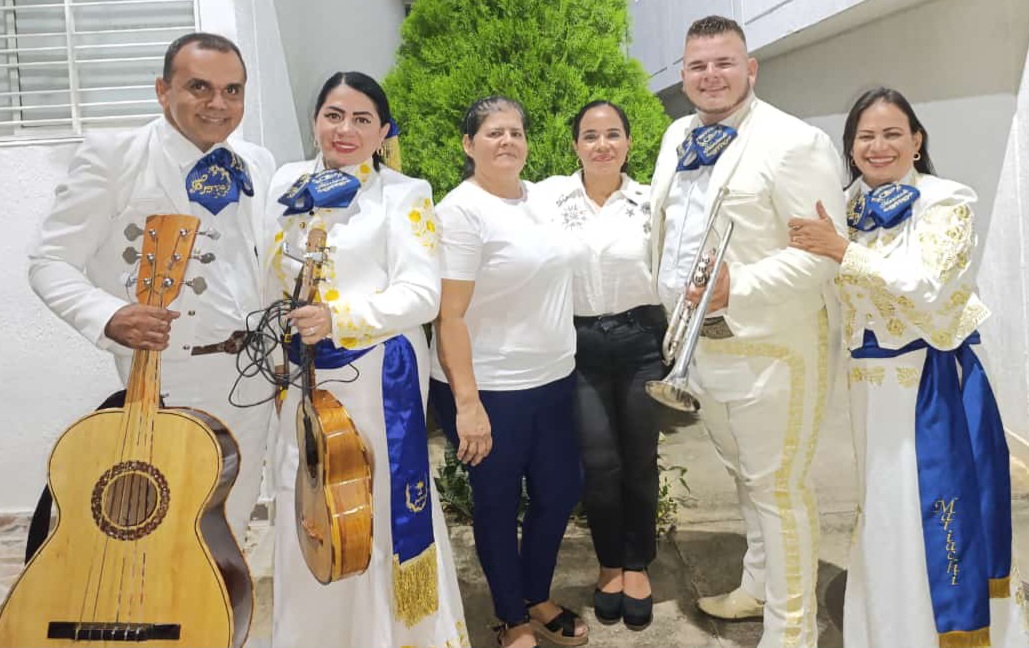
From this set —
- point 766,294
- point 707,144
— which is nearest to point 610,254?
point 707,144

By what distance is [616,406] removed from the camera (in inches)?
123

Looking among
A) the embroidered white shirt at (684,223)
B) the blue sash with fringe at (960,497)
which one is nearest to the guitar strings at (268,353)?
the embroidered white shirt at (684,223)

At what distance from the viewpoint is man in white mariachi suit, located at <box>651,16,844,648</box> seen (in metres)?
2.56

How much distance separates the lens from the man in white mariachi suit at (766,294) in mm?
2559

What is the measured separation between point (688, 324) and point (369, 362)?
95 centimetres

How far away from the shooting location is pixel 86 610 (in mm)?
2029

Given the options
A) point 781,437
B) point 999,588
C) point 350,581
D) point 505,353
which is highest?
point 505,353

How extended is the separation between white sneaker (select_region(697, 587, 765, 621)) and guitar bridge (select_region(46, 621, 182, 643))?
6.60 feet

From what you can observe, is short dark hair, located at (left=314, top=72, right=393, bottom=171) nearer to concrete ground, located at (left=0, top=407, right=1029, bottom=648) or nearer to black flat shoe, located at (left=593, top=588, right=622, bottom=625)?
concrete ground, located at (left=0, top=407, right=1029, bottom=648)

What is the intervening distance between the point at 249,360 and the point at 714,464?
329cm

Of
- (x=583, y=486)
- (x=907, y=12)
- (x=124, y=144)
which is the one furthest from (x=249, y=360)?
(x=907, y=12)

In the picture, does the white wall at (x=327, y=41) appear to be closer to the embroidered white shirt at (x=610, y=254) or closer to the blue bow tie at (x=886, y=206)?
the embroidered white shirt at (x=610, y=254)

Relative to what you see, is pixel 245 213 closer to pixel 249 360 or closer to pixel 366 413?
pixel 249 360

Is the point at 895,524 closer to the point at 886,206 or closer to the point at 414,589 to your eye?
the point at 886,206
